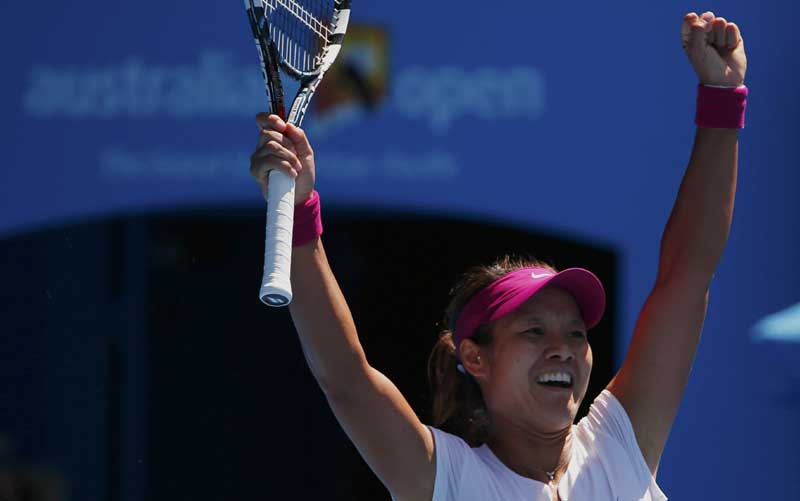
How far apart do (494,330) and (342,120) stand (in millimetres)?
1467

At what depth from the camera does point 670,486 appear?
3.92m

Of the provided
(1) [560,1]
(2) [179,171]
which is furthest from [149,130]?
(1) [560,1]

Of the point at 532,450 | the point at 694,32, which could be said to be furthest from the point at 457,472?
the point at 694,32

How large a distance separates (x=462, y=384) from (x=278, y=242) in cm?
78

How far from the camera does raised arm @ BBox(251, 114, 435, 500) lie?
2.32 meters

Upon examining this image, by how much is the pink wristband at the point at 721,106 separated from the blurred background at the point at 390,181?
1177 millimetres

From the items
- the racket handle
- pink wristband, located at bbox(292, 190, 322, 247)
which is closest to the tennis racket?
the racket handle

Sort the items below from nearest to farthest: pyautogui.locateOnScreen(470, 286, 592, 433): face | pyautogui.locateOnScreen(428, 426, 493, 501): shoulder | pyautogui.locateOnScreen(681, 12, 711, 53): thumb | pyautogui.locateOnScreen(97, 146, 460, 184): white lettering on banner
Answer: pyautogui.locateOnScreen(428, 426, 493, 501): shoulder
pyautogui.locateOnScreen(470, 286, 592, 433): face
pyautogui.locateOnScreen(681, 12, 711, 53): thumb
pyautogui.locateOnScreen(97, 146, 460, 184): white lettering on banner

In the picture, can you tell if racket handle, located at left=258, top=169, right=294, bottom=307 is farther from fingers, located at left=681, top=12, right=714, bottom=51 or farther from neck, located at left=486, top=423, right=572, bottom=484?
fingers, located at left=681, top=12, right=714, bottom=51

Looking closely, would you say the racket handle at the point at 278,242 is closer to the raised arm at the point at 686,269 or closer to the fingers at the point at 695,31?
the raised arm at the point at 686,269

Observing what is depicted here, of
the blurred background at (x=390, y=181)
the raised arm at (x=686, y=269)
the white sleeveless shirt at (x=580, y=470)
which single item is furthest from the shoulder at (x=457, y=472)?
the blurred background at (x=390, y=181)

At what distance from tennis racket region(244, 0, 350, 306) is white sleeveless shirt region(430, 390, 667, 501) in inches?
19.1

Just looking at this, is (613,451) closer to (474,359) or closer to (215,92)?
(474,359)

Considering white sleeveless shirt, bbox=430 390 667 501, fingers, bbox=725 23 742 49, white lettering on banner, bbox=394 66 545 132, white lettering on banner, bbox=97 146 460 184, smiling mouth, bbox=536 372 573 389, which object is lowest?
white sleeveless shirt, bbox=430 390 667 501
